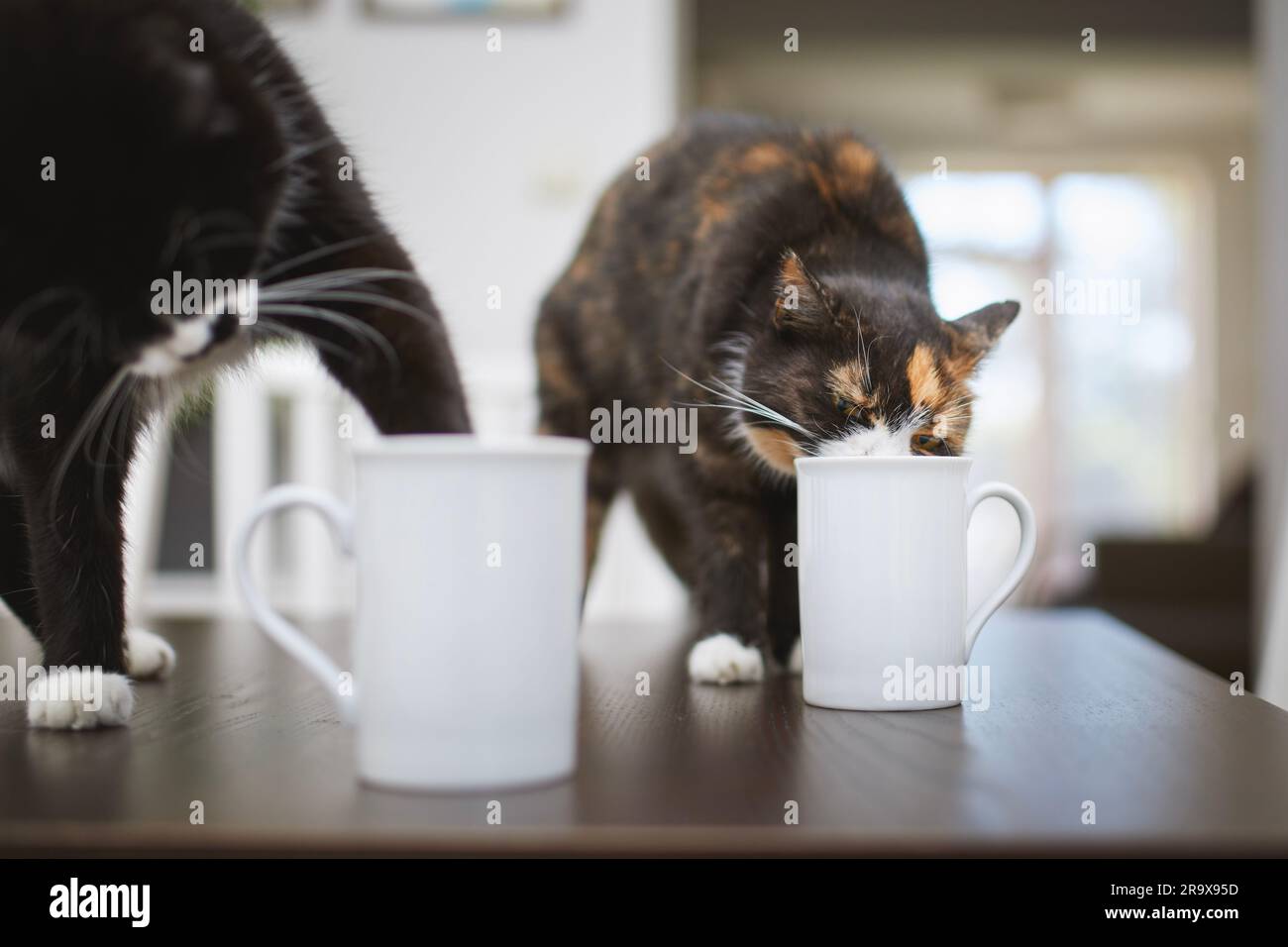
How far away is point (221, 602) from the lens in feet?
8.20

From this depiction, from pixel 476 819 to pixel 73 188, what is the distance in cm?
39

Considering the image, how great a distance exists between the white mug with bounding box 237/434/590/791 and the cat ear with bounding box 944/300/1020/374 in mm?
566

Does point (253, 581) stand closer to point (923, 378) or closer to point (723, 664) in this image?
point (723, 664)

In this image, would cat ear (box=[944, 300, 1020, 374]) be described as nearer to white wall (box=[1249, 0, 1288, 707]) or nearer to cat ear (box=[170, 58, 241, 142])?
cat ear (box=[170, 58, 241, 142])

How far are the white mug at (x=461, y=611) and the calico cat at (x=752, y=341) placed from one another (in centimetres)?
35

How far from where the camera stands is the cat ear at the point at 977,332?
0.96m

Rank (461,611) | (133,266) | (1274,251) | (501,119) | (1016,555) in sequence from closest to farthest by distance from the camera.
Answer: (461,611) < (133,266) < (1016,555) < (501,119) < (1274,251)

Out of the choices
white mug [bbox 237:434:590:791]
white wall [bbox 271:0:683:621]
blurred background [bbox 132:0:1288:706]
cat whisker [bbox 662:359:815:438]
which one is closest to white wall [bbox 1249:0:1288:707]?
blurred background [bbox 132:0:1288:706]

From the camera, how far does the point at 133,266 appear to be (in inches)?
23.3

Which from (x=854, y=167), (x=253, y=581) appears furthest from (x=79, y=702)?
(x=854, y=167)

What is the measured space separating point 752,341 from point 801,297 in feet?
0.30

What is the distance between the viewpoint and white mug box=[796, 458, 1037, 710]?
2.08ft

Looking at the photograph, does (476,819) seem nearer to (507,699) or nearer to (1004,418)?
(507,699)

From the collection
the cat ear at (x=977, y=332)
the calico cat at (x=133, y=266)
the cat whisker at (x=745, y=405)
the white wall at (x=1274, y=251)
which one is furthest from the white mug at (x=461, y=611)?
the white wall at (x=1274, y=251)
